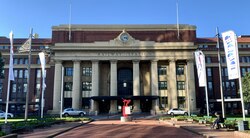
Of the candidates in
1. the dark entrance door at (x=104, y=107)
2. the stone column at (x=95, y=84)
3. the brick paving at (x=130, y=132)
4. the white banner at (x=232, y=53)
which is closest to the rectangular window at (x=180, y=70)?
the dark entrance door at (x=104, y=107)

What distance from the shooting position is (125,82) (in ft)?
Result: 203

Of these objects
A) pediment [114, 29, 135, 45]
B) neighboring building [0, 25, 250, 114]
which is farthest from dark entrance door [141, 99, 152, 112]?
pediment [114, 29, 135, 45]

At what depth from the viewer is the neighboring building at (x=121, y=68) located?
190 feet

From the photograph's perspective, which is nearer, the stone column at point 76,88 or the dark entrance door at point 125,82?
the stone column at point 76,88

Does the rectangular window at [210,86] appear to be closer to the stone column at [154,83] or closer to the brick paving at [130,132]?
the stone column at [154,83]

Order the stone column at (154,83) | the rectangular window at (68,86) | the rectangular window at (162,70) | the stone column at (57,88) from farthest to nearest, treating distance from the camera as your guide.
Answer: the rectangular window at (162,70), the rectangular window at (68,86), the stone column at (154,83), the stone column at (57,88)

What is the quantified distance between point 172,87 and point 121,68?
13898mm

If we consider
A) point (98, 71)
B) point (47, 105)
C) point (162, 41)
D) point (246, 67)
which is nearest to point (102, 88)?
point (98, 71)

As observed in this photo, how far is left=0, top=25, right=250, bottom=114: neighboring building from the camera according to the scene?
190 feet

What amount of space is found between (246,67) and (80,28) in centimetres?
4727

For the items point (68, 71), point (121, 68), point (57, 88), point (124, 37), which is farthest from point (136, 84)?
point (57, 88)

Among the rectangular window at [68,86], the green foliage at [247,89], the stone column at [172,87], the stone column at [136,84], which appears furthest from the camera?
the rectangular window at [68,86]

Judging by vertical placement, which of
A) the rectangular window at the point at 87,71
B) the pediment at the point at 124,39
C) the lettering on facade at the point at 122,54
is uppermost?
the pediment at the point at 124,39

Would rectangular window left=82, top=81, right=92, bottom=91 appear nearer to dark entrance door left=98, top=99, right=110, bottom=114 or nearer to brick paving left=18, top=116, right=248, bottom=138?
dark entrance door left=98, top=99, right=110, bottom=114
